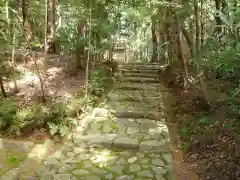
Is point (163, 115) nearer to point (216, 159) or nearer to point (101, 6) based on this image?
point (216, 159)

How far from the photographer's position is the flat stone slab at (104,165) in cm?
450

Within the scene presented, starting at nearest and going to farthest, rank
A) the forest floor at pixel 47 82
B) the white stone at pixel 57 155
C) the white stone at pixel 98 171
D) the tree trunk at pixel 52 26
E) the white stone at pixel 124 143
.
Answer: the white stone at pixel 98 171
the white stone at pixel 57 155
the white stone at pixel 124 143
the forest floor at pixel 47 82
the tree trunk at pixel 52 26

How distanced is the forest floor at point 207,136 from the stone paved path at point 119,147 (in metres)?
0.36

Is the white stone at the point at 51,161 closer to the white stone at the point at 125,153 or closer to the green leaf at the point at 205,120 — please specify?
the white stone at the point at 125,153

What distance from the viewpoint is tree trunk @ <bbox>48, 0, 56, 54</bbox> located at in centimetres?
1093

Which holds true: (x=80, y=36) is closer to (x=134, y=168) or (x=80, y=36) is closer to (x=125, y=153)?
(x=125, y=153)

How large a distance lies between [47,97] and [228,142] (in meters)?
4.25

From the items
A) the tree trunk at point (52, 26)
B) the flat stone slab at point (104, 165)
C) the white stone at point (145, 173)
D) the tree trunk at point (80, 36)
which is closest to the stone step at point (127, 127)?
the flat stone slab at point (104, 165)

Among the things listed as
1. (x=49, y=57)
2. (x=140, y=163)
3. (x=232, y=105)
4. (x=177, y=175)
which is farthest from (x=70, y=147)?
(x=49, y=57)

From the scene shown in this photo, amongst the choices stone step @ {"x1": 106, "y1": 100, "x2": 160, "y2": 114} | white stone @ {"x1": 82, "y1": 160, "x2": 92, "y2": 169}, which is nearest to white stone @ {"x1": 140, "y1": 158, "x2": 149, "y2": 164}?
white stone @ {"x1": 82, "y1": 160, "x2": 92, "y2": 169}

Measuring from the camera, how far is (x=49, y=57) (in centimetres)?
1059

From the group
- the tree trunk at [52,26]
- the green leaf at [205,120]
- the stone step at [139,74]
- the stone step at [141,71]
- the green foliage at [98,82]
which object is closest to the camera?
the green leaf at [205,120]

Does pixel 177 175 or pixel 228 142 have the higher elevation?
pixel 228 142

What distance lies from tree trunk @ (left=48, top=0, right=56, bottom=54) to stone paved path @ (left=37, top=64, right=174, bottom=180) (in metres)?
4.50
